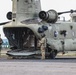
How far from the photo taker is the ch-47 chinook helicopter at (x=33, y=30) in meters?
32.2

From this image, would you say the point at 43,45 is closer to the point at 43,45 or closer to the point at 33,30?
the point at 43,45

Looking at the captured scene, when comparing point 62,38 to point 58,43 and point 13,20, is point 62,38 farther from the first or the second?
point 13,20

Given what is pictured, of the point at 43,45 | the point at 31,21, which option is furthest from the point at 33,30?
the point at 43,45

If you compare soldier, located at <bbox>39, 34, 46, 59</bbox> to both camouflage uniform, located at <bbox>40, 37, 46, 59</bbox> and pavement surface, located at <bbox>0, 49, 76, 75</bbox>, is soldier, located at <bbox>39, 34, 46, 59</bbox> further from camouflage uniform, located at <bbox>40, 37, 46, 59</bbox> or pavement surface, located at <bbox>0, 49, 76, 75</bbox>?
pavement surface, located at <bbox>0, 49, 76, 75</bbox>

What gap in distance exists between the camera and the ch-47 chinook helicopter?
1268 inches

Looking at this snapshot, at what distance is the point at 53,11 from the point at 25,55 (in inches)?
152

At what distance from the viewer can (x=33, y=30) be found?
31953 mm

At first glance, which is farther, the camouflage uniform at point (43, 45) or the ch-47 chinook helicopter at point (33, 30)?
the ch-47 chinook helicopter at point (33, 30)

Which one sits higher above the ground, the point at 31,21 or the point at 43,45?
the point at 31,21

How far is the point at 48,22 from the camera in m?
33.2
